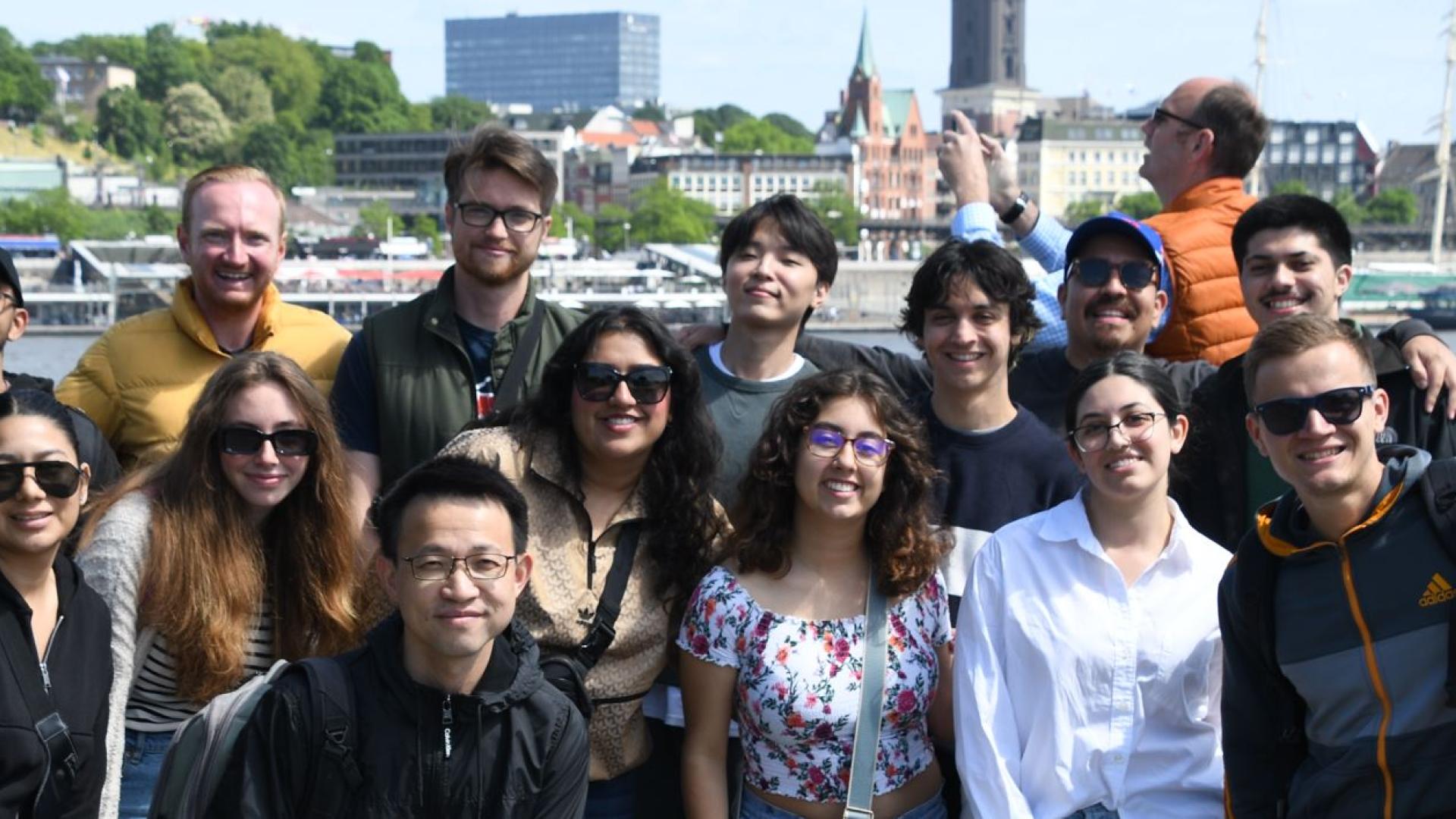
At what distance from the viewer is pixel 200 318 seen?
417 cm

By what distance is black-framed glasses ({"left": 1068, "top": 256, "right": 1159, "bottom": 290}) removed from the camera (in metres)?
4.14

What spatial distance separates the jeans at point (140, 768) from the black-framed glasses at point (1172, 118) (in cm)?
309

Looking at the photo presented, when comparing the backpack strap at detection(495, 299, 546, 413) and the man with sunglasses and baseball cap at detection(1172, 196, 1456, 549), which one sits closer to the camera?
the man with sunglasses and baseball cap at detection(1172, 196, 1456, 549)

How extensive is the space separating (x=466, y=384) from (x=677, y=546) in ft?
2.60

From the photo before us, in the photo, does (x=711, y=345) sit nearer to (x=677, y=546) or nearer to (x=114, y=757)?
(x=677, y=546)

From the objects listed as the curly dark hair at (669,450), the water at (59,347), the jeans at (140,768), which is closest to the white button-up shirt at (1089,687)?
the curly dark hair at (669,450)

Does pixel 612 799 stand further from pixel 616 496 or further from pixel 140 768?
pixel 140 768

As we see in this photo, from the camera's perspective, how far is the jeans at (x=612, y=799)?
3.51 meters

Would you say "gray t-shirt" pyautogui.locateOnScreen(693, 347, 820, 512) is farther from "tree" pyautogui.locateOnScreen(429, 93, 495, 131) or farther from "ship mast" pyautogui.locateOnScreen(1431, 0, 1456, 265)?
"tree" pyautogui.locateOnScreen(429, 93, 495, 131)

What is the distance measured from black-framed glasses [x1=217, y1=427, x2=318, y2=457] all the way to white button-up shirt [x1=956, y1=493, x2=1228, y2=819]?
4.39ft

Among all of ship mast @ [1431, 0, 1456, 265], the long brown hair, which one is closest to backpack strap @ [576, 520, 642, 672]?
the long brown hair

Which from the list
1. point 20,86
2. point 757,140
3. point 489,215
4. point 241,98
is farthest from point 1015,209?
point 757,140

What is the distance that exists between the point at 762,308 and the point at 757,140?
110394mm

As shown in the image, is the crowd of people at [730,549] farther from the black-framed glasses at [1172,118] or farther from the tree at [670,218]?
the tree at [670,218]
